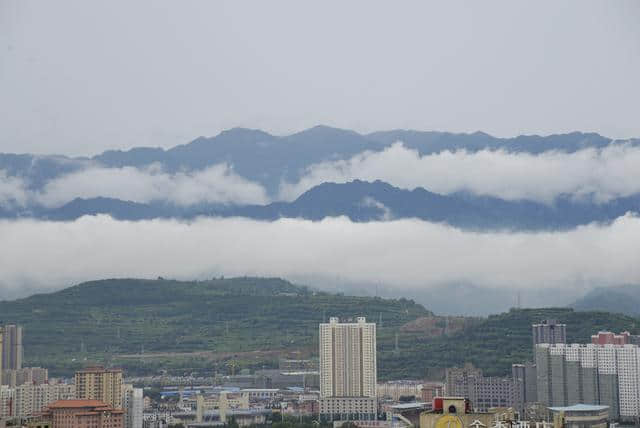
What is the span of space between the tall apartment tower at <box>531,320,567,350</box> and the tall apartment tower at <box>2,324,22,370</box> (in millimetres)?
12469

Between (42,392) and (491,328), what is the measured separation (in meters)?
14.2

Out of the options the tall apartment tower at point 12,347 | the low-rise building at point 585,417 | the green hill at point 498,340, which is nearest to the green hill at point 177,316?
the tall apartment tower at point 12,347

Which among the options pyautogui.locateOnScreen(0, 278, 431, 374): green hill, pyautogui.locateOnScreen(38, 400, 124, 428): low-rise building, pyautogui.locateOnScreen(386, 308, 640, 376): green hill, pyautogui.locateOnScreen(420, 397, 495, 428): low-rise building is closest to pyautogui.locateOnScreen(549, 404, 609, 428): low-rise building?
pyautogui.locateOnScreen(38, 400, 124, 428): low-rise building

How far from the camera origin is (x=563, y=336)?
1184 inches

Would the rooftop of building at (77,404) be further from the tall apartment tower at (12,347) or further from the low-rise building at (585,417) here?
the tall apartment tower at (12,347)

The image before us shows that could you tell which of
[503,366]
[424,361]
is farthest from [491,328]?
[503,366]

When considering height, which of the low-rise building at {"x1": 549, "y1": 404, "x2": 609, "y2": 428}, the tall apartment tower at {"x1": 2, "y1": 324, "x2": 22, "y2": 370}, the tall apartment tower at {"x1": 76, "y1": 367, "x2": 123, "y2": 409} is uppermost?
the tall apartment tower at {"x1": 2, "y1": 324, "x2": 22, "y2": 370}

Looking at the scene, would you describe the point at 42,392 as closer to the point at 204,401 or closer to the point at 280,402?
the point at 204,401

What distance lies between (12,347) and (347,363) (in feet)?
30.2

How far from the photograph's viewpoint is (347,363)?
27656 mm

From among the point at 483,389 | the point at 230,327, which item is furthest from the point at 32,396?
the point at 230,327

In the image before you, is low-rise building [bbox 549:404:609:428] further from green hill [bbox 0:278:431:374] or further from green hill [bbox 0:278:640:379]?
green hill [bbox 0:278:431:374]

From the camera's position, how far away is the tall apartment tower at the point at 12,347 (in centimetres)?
3023

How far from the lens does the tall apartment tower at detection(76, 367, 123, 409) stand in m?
21.8
